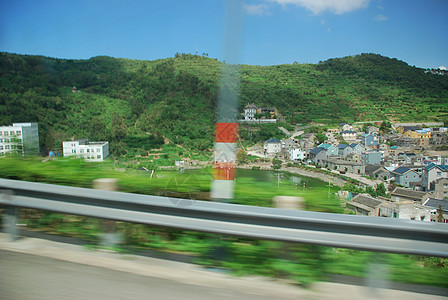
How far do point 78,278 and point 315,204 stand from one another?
1974 millimetres

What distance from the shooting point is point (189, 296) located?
2068 millimetres

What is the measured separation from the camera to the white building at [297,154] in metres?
5.94

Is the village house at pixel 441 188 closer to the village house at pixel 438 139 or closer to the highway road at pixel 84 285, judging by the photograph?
the highway road at pixel 84 285

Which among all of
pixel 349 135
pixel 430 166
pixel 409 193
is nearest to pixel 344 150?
pixel 430 166

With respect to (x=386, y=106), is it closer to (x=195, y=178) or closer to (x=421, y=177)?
(x=421, y=177)

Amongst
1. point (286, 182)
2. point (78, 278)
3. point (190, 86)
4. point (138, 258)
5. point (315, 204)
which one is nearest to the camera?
point (78, 278)

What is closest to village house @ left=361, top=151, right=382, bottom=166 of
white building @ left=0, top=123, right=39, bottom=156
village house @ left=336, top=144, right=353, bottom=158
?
village house @ left=336, top=144, right=353, bottom=158

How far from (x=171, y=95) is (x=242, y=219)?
10044mm

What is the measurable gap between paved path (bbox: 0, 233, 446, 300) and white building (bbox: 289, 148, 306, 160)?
381 cm

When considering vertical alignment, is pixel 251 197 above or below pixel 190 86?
below

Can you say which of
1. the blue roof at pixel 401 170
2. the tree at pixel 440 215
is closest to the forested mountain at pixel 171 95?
the blue roof at pixel 401 170

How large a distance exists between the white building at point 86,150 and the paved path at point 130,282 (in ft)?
6.31

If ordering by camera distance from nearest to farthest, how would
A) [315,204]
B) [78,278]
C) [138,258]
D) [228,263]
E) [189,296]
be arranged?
[189,296] → [78,278] → [228,263] → [138,258] → [315,204]

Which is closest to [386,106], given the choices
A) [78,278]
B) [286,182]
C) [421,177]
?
[421,177]
